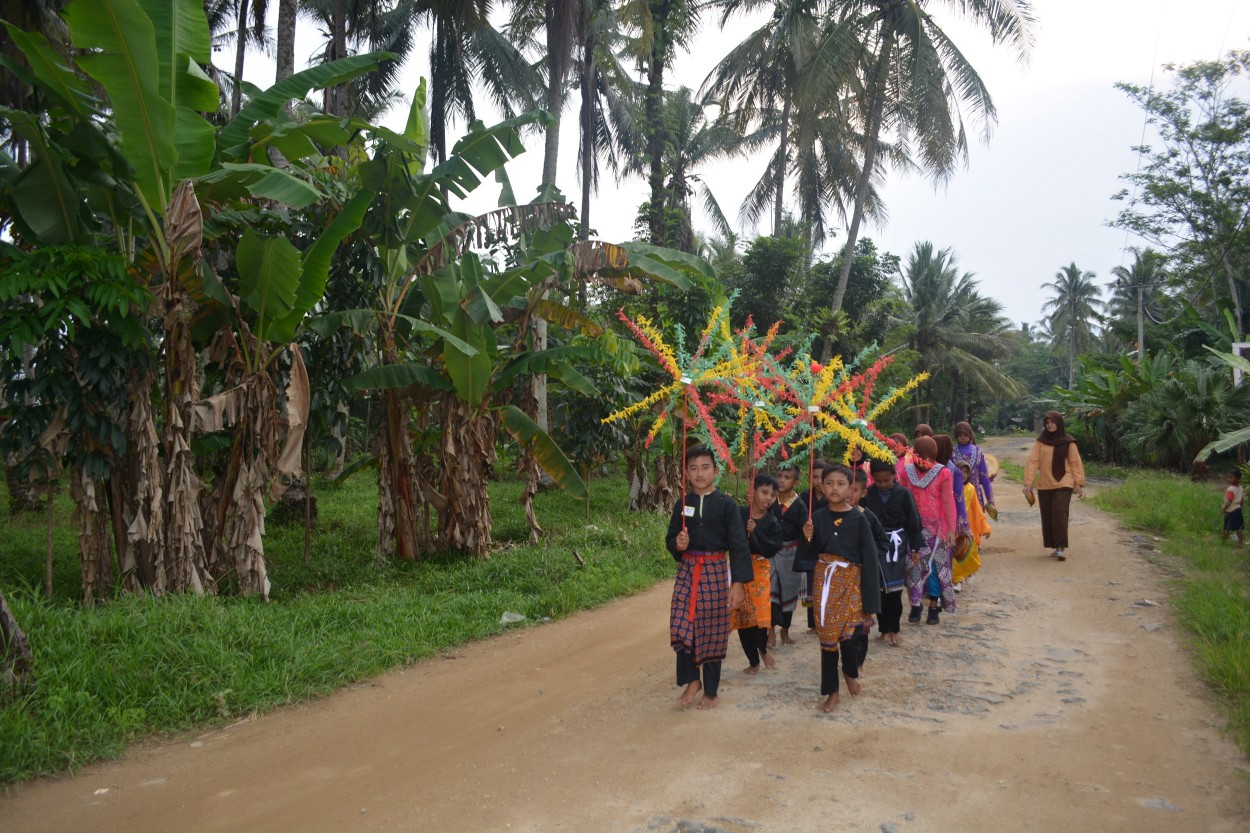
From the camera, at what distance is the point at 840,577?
5.10m

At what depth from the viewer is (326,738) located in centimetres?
468

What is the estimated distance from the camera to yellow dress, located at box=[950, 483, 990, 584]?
7.44 metres

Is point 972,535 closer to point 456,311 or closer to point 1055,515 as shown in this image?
point 1055,515

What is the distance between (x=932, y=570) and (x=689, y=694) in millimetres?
2810

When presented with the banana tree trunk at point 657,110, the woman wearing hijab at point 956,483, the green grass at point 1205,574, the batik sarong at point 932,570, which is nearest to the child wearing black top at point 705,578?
the batik sarong at point 932,570

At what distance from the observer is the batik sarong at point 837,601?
16.3ft

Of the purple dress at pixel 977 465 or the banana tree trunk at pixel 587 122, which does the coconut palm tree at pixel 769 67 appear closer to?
the banana tree trunk at pixel 587 122

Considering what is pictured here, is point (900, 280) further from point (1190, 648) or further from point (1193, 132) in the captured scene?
point (1190, 648)

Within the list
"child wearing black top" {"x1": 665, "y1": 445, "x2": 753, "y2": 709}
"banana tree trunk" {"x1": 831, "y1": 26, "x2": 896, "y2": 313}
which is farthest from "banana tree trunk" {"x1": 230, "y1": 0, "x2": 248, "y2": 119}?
"child wearing black top" {"x1": 665, "y1": 445, "x2": 753, "y2": 709}

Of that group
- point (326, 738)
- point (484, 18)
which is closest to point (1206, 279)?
point (484, 18)

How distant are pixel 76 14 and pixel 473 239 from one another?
15.3ft

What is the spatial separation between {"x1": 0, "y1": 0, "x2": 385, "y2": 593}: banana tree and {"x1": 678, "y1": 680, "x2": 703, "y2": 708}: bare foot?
3.85 metres

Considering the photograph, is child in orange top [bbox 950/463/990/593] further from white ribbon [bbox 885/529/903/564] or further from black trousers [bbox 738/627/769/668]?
black trousers [bbox 738/627/769/668]

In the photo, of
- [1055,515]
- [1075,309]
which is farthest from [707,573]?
[1075,309]
